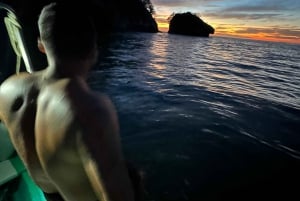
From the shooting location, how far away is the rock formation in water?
107 meters

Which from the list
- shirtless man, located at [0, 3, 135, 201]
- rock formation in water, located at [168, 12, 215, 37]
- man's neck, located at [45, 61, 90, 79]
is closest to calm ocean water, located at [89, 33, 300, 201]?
shirtless man, located at [0, 3, 135, 201]

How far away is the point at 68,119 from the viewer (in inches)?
63.6

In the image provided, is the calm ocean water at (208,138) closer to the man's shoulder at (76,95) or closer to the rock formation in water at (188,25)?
the man's shoulder at (76,95)

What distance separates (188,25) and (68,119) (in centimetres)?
10939

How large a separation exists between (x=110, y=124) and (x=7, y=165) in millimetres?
2596

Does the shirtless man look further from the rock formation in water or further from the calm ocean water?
the rock formation in water

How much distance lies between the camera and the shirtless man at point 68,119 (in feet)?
5.30

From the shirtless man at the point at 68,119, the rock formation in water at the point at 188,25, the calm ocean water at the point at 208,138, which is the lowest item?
the rock formation in water at the point at 188,25

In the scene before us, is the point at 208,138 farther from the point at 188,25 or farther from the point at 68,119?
the point at 188,25

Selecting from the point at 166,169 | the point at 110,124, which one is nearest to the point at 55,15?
the point at 110,124

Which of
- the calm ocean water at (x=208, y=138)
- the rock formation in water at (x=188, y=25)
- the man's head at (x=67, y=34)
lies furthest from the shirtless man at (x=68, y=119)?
the rock formation in water at (x=188, y=25)

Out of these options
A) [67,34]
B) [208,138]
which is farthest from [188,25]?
[67,34]

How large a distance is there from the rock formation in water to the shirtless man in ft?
355

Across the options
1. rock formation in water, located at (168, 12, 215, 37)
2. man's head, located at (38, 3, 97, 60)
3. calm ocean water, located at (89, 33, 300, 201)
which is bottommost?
rock formation in water, located at (168, 12, 215, 37)
